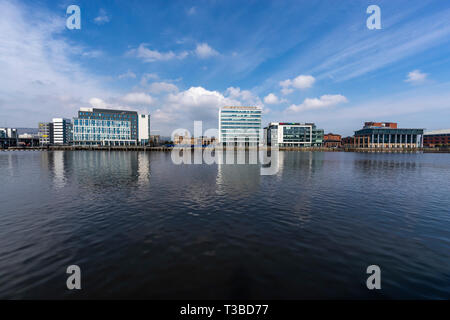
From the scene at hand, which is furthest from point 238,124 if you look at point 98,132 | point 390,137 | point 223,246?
point 223,246

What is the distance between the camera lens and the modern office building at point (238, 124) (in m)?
186

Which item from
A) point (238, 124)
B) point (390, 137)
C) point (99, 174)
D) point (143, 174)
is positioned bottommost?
point (143, 174)

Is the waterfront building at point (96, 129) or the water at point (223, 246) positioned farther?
the waterfront building at point (96, 129)

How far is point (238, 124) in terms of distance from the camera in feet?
616

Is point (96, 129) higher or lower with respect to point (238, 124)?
lower

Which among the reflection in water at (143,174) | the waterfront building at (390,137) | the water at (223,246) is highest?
the waterfront building at (390,137)

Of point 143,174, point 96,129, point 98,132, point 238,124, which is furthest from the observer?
point 238,124

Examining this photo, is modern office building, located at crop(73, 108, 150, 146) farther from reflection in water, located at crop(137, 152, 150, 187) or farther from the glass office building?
reflection in water, located at crop(137, 152, 150, 187)

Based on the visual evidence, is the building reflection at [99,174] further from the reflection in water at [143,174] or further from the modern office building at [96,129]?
the modern office building at [96,129]

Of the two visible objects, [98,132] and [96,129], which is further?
[98,132]

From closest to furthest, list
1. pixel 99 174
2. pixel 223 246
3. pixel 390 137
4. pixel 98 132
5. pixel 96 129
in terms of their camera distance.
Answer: pixel 223 246, pixel 99 174, pixel 96 129, pixel 98 132, pixel 390 137

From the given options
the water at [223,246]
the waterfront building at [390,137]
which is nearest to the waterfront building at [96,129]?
the water at [223,246]

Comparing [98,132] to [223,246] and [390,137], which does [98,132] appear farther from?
[390,137]
